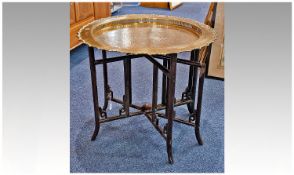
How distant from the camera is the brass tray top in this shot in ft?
4.72

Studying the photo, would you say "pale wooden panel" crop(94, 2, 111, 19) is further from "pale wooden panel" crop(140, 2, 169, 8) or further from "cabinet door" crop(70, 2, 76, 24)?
"pale wooden panel" crop(140, 2, 169, 8)

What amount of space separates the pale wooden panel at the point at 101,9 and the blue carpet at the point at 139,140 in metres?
1.23

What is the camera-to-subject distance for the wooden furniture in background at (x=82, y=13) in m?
3.04

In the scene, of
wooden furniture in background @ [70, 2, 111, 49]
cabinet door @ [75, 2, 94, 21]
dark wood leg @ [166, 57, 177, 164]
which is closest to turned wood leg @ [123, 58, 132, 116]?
dark wood leg @ [166, 57, 177, 164]

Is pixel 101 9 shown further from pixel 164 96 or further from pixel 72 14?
pixel 164 96

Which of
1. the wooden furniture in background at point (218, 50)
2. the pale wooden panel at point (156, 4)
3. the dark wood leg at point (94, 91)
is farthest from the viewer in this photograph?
the pale wooden panel at point (156, 4)

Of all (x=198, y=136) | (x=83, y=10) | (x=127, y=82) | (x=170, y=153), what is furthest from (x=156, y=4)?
(x=170, y=153)

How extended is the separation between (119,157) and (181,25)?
0.84 metres

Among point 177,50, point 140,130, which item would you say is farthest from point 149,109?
point 177,50

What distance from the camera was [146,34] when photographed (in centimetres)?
172

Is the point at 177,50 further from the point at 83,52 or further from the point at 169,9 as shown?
the point at 169,9

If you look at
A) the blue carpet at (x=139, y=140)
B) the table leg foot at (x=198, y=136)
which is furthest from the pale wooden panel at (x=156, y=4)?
the table leg foot at (x=198, y=136)

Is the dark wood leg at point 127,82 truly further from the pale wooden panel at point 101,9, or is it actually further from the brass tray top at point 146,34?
the pale wooden panel at point 101,9

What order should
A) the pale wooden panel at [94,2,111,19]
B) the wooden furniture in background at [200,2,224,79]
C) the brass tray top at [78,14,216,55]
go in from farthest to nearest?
the pale wooden panel at [94,2,111,19], the wooden furniture in background at [200,2,224,79], the brass tray top at [78,14,216,55]
